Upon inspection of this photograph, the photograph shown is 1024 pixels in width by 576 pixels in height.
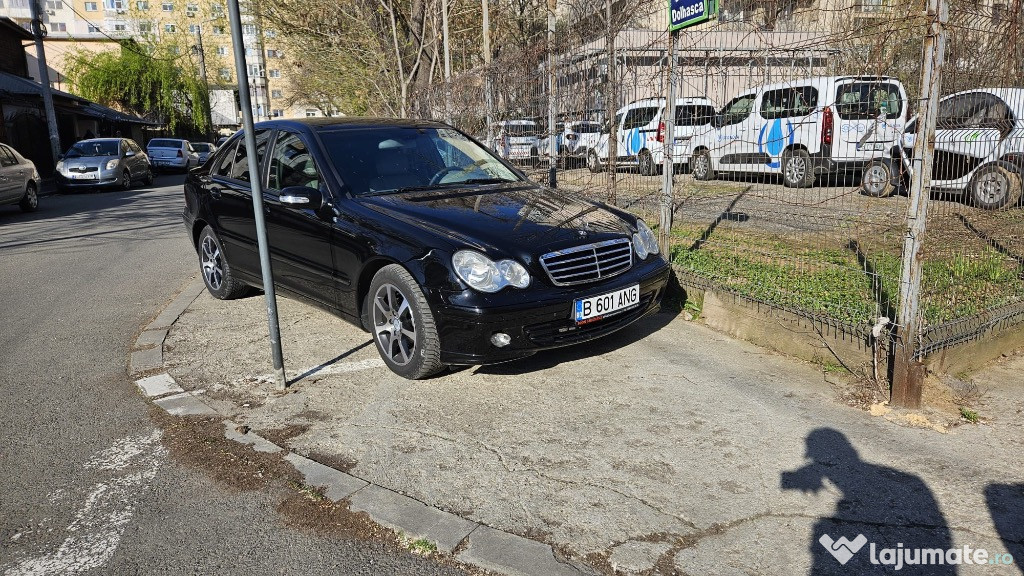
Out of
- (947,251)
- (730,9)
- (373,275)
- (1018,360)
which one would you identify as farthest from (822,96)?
(373,275)

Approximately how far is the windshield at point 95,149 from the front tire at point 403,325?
20.8m

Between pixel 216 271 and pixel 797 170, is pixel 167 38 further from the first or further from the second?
pixel 797 170

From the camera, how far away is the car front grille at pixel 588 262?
4371 mm

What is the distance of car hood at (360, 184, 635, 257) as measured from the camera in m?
4.39

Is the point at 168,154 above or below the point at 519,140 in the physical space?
above

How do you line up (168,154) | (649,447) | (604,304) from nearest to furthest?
1. (649,447)
2. (604,304)
3. (168,154)

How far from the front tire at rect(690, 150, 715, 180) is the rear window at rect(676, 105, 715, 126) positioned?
1.18 feet

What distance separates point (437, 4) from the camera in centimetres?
1914

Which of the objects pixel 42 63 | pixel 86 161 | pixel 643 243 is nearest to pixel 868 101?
pixel 643 243

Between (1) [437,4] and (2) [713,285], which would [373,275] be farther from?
(1) [437,4]

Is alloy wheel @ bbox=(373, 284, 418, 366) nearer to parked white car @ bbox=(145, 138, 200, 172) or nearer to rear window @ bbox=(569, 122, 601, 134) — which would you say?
rear window @ bbox=(569, 122, 601, 134)

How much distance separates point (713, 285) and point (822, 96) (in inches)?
63.5

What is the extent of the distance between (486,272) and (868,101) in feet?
10.0

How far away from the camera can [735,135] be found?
6289mm
